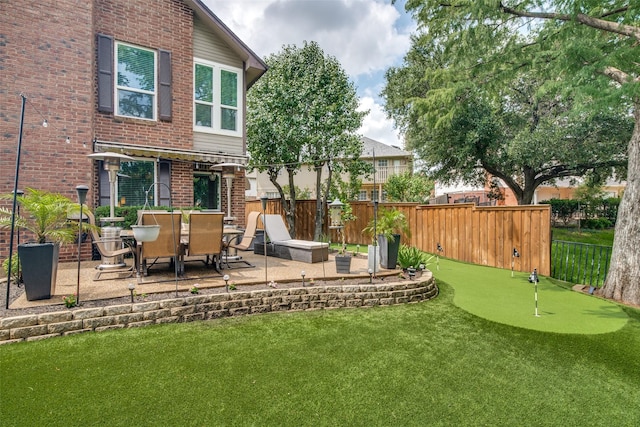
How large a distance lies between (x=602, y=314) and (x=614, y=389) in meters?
3.34

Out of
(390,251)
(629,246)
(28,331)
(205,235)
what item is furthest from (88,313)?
(629,246)

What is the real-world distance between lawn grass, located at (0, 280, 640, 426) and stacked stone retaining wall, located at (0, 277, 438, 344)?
0.20 m

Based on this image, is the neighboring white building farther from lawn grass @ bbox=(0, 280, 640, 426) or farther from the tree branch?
lawn grass @ bbox=(0, 280, 640, 426)

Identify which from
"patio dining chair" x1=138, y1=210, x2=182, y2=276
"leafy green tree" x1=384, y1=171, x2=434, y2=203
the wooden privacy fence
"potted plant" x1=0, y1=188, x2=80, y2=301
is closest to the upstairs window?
"potted plant" x1=0, y1=188, x2=80, y2=301

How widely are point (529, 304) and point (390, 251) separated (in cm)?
299

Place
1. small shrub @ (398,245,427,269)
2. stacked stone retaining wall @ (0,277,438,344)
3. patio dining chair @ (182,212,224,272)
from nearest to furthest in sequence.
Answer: stacked stone retaining wall @ (0,277,438,344), patio dining chair @ (182,212,224,272), small shrub @ (398,245,427,269)

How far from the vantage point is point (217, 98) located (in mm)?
12234

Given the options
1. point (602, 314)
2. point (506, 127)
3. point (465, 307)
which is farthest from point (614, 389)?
point (506, 127)

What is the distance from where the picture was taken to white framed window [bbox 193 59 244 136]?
39.1 feet

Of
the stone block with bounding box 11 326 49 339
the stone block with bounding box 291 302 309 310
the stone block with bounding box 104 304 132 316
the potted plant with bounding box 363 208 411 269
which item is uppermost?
the potted plant with bounding box 363 208 411 269

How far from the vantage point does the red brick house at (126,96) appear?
8.66 metres

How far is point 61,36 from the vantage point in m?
9.02

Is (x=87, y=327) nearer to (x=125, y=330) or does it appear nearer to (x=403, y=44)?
(x=125, y=330)

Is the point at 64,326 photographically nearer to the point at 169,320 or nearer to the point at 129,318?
the point at 129,318
